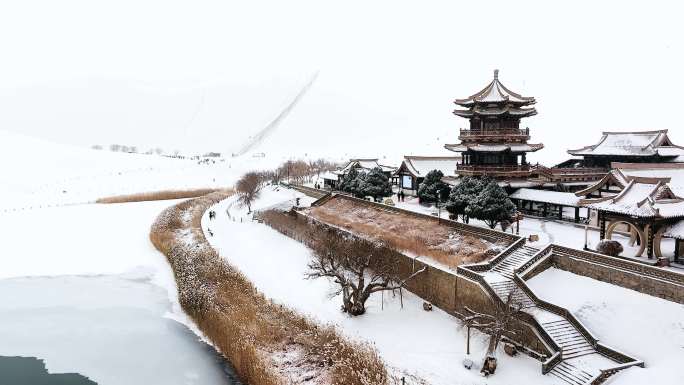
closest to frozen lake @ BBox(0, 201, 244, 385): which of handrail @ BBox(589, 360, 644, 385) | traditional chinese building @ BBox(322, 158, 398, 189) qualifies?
handrail @ BBox(589, 360, 644, 385)

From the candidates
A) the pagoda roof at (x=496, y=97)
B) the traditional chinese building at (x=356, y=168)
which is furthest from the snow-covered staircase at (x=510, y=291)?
the traditional chinese building at (x=356, y=168)

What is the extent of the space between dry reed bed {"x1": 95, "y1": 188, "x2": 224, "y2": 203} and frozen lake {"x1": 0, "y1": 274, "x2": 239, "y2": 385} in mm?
35667

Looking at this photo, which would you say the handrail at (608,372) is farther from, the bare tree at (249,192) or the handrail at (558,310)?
the bare tree at (249,192)

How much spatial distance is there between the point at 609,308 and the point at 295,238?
2322 centimetres

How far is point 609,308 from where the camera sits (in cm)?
1866

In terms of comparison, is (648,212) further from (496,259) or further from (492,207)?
(492,207)

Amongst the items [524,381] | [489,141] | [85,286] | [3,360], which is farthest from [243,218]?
[524,381]

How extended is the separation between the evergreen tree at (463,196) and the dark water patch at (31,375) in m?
21.0

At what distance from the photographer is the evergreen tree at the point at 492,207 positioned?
2756 cm

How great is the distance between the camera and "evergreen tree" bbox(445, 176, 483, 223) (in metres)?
29.8

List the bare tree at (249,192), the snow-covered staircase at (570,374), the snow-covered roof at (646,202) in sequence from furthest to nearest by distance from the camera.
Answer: the bare tree at (249,192)
the snow-covered roof at (646,202)
the snow-covered staircase at (570,374)

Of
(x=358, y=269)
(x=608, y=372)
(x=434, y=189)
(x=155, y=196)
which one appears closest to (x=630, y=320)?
(x=608, y=372)

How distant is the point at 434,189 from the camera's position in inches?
1499

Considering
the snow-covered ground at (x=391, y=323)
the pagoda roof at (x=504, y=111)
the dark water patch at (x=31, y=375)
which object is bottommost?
the dark water patch at (x=31, y=375)
